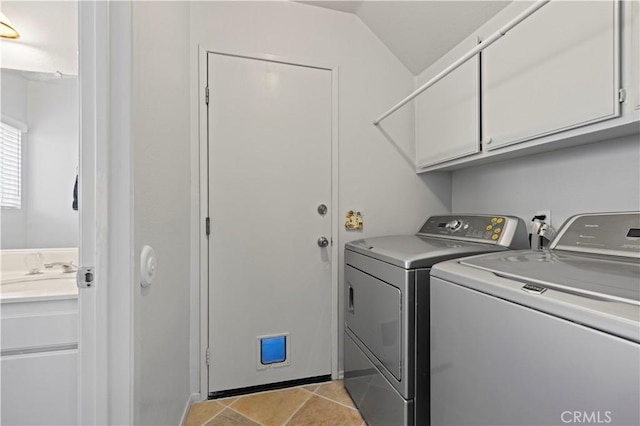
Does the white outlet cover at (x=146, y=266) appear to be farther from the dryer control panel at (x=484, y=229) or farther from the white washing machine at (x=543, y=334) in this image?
the dryer control panel at (x=484, y=229)

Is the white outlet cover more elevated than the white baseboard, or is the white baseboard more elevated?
the white outlet cover

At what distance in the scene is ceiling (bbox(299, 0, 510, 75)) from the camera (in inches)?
63.5

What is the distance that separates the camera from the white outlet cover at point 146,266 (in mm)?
971

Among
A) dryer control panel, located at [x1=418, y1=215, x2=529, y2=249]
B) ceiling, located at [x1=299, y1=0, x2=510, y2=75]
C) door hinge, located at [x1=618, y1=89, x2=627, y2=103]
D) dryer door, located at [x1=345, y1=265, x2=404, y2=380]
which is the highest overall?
ceiling, located at [x1=299, y1=0, x2=510, y2=75]

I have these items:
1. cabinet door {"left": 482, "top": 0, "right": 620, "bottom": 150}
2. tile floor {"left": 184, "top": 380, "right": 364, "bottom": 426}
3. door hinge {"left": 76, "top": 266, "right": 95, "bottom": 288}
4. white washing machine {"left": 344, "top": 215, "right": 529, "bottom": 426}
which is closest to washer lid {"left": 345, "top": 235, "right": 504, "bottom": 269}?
white washing machine {"left": 344, "top": 215, "right": 529, "bottom": 426}

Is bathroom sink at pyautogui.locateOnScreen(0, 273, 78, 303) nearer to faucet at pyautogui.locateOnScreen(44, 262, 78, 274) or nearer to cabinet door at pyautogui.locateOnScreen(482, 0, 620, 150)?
faucet at pyautogui.locateOnScreen(44, 262, 78, 274)

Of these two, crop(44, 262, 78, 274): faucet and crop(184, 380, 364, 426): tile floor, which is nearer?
crop(44, 262, 78, 274): faucet

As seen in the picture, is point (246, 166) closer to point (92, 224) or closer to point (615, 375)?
point (92, 224)

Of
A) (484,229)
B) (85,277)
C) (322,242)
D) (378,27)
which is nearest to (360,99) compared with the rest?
(378,27)

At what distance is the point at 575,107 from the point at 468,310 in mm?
914

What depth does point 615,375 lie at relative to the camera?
1.83 feet

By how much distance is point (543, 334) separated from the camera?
2.25 ft

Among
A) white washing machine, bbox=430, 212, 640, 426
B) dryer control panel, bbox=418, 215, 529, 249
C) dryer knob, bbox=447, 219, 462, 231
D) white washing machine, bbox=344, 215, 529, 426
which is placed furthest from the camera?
dryer knob, bbox=447, 219, 462, 231

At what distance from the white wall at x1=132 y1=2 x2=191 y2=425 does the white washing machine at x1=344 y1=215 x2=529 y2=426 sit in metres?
0.99
